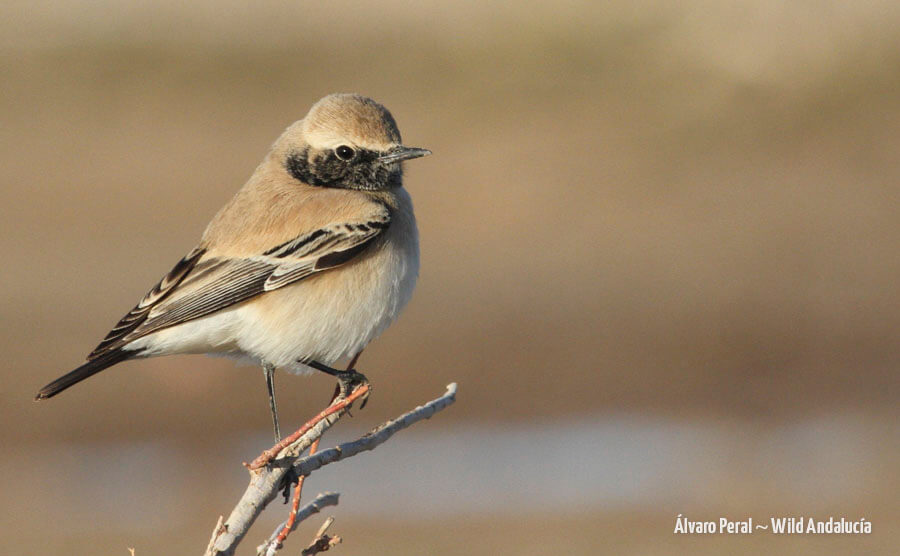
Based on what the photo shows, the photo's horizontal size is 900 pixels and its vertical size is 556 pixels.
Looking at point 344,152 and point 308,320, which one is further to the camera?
point 344,152

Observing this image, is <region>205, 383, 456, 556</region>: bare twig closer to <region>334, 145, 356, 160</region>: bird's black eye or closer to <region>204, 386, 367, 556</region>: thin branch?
<region>204, 386, 367, 556</region>: thin branch

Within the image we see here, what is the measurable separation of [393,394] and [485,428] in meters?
1.49

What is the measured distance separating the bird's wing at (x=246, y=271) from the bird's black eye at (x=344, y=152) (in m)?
0.43

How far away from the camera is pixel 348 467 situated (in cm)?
1429

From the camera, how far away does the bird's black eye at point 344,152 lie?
769cm

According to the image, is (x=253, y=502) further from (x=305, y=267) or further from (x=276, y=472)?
(x=305, y=267)

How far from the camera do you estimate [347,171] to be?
25.5 feet

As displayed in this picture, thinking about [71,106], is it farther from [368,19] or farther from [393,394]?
[393,394]

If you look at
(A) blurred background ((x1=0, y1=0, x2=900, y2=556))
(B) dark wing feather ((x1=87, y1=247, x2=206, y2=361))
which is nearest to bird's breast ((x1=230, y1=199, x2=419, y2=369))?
(B) dark wing feather ((x1=87, y1=247, x2=206, y2=361))

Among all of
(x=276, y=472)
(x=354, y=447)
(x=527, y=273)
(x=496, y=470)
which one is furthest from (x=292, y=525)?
(x=527, y=273)

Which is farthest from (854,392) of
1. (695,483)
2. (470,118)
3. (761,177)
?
(470,118)

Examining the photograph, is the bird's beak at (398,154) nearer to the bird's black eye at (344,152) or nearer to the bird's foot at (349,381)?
the bird's black eye at (344,152)

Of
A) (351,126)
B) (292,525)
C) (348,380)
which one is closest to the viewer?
(292,525)

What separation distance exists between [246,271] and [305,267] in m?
0.32
